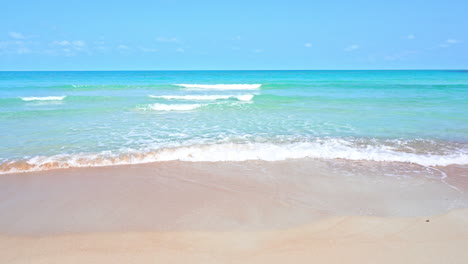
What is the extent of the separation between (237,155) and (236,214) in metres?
2.78

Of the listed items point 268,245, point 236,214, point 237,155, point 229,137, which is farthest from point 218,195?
point 229,137

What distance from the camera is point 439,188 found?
5020 mm

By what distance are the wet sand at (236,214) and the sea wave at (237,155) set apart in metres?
0.39

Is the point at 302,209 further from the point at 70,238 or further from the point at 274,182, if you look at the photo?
the point at 70,238

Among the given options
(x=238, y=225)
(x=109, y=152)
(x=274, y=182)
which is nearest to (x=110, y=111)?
(x=109, y=152)

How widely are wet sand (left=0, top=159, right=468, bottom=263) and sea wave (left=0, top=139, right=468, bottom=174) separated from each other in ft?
1.27

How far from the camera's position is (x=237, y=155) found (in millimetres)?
6824

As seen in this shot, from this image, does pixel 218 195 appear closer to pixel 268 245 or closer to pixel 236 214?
pixel 236 214

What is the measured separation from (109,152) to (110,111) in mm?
7996

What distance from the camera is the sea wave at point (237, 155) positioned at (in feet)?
20.5

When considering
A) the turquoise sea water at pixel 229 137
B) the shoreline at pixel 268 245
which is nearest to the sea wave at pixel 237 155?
the turquoise sea water at pixel 229 137

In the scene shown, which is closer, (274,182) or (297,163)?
(274,182)

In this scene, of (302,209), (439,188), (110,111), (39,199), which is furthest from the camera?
(110,111)

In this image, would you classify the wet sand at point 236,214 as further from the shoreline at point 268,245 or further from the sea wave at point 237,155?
the sea wave at point 237,155
